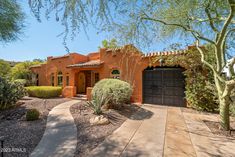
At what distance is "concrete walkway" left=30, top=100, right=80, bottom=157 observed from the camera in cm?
474

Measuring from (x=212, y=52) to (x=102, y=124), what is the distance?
8273mm

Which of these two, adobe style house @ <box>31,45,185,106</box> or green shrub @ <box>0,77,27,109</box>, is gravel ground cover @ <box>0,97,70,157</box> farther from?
adobe style house @ <box>31,45,185,106</box>

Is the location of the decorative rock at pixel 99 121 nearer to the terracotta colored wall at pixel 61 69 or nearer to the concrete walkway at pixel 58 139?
the concrete walkway at pixel 58 139

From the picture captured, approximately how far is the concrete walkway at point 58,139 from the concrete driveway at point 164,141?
1.05 meters

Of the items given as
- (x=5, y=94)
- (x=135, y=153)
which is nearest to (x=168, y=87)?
(x=135, y=153)

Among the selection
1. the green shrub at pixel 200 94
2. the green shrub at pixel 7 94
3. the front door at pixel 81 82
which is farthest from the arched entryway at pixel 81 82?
the green shrub at pixel 200 94

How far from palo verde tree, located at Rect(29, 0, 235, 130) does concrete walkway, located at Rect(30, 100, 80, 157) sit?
390 centimetres

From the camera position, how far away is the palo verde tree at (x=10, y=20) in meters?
6.68

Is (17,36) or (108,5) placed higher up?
(17,36)

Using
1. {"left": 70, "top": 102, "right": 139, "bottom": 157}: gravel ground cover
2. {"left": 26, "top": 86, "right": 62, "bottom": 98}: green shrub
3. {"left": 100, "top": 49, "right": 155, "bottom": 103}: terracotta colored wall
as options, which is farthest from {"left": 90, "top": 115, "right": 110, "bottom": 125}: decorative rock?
{"left": 26, "top": 86, "right": 62, "bottom": 98}: green shrub

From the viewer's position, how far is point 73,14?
289 cm

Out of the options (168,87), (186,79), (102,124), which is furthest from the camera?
(168,87)

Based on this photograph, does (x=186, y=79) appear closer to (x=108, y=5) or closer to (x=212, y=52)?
(x=212, y=52)

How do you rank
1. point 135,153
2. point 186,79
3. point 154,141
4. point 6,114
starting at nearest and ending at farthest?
1. point 135,153
2. point 154,141
3. point 6,114
4. point 186,79
